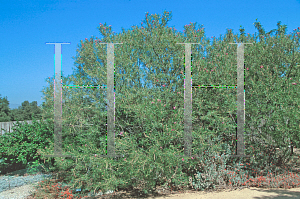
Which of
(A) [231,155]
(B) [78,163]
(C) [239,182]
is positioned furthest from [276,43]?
(B) [78,163]

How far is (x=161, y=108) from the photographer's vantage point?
5.12 m

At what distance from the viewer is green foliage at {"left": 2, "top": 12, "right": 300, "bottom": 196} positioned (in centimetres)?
515

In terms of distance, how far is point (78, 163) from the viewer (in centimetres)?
542

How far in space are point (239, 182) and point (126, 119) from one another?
3132 mm

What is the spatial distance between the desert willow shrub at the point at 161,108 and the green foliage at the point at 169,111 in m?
0.02

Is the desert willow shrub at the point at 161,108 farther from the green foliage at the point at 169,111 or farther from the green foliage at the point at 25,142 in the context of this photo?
the green foliage at the point at 25,142

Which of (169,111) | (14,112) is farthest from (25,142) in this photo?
(14,112)

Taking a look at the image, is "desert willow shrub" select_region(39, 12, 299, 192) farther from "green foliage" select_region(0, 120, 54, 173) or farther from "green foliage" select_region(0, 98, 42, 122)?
"green foliage" select_region(0, 98, 42, 122)

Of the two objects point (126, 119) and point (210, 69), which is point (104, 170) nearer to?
point (126, 119)

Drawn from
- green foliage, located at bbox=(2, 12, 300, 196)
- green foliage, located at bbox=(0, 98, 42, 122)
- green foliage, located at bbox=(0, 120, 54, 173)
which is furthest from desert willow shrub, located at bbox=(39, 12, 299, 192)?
green foliage, located at bbox=(0, 98, 42, 122)

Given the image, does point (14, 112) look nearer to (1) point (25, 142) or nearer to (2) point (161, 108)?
(1) point (25, 142)

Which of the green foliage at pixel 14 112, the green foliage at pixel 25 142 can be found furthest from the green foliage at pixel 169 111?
the green foliage at pixel 14 112

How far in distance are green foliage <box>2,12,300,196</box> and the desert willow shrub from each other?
0.02 meters

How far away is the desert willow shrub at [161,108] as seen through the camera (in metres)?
5.13
